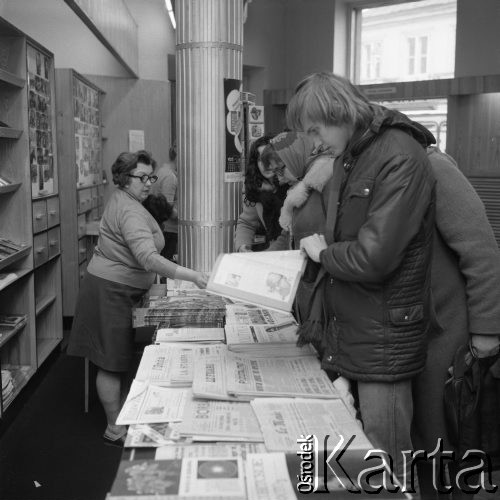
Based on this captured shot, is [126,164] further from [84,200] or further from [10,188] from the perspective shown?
[84,200]

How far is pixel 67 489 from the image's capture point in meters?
3.03

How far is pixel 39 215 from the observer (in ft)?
14.7

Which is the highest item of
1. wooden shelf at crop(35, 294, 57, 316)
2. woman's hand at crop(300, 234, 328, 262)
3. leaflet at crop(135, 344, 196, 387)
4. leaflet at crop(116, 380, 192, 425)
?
woman's hand at crop(300, 234, 328, 262)

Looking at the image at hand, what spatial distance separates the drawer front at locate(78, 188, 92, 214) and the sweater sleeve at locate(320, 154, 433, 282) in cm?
438

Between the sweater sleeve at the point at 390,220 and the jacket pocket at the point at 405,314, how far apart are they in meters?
0.11

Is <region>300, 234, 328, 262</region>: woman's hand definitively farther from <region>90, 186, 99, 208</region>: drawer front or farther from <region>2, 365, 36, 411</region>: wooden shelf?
<region>90, 186, 99, 208</region>: drawer front

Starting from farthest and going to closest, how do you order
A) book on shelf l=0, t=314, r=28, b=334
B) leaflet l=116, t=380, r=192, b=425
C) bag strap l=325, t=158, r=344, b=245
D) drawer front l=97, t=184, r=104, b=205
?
drawer front l=97, t=184, r=104, b=205, book on shelf l=0, t=314, r=28, b=334, bag strap l=325, t=158, r=344, b=245, leaflet l=116, t=380, r=192, b=425

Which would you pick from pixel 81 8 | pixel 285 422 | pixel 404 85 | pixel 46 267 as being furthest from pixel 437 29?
pixel 285 422

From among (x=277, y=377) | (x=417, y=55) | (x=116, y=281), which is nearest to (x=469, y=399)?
(x=277, y=377)

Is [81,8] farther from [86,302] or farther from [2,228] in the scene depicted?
[86,302]

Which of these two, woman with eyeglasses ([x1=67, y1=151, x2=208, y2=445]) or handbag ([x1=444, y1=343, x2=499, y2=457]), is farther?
woman with eyeglasses ([x1=67, y1=151, x2=208, y2=445])

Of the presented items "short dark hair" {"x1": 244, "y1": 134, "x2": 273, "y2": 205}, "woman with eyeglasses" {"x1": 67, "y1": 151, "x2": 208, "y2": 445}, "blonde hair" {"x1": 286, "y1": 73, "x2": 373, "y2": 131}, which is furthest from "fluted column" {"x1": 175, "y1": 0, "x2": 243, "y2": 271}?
"blonde hair" {"x1": 286, "y1": 73, "x2": 373, "y2": 131}

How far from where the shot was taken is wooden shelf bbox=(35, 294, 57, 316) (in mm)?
4567

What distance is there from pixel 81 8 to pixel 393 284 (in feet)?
11.2
